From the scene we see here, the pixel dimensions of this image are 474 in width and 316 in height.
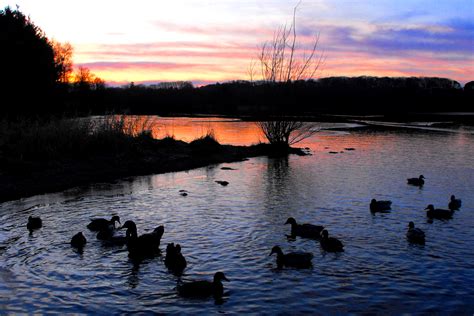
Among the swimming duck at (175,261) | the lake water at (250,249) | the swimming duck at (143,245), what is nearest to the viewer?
the lake water at (250,249)

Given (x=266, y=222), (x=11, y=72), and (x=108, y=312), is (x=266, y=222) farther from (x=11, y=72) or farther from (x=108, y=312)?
(x=11, y=72)

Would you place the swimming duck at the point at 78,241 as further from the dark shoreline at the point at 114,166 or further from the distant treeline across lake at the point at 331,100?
the distant treeline across lake at the point at 331,100

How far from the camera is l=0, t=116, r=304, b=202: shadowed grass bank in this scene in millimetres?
21891

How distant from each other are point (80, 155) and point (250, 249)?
17.1 meters

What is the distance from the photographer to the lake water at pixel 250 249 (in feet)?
29.8

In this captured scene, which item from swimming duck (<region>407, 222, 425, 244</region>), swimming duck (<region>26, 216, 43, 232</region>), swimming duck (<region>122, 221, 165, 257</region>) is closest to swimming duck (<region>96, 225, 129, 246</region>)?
swimming duck (<region>122, 221, 165, 257</region>)

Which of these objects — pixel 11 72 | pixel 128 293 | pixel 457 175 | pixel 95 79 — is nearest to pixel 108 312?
pixel 128 293

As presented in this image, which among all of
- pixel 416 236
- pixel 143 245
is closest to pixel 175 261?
pixel 143 245

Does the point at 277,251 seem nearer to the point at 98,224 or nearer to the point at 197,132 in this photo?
the point at 98,224

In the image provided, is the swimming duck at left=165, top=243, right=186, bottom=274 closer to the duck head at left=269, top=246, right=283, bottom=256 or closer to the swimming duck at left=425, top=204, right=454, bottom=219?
the duck head at left=269, top=246, right=283, bottom=256

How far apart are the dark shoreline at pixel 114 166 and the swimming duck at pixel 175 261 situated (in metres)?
10.7

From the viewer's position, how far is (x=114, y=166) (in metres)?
26.2

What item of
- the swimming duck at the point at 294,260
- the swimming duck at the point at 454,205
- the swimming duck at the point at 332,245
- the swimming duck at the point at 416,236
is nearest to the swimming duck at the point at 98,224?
the swimming duck at the point at 294,260

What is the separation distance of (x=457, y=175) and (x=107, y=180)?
17.7m
